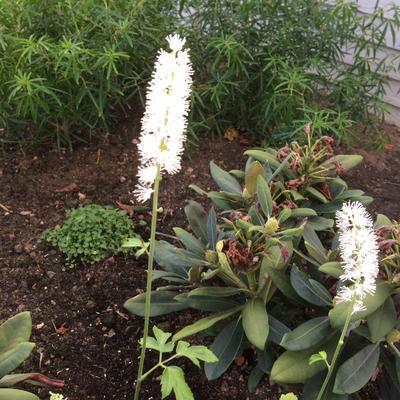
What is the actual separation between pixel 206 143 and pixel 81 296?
1631 mm

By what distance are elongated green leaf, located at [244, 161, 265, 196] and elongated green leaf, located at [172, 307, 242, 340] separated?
58cm

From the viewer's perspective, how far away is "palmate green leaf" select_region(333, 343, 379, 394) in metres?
2.08

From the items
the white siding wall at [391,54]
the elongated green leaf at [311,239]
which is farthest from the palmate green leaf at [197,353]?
the white siding wall at [391,54]

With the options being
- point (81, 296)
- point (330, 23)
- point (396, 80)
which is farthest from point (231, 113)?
point (81, 296)

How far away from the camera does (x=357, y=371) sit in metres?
2.11

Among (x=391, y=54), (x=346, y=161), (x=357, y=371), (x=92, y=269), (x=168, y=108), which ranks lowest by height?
(x=92, y=269)

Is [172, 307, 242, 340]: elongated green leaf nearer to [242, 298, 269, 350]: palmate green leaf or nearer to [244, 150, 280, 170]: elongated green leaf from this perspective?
[242, 298, 269, 350]: palmate green leaf

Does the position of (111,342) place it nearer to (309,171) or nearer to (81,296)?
(81,296)

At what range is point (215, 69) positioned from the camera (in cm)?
361

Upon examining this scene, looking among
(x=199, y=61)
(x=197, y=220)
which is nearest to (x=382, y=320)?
(x=197, y=220)

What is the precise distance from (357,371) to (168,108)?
1.32 metres

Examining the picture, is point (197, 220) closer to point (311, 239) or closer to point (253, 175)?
point (253, 175)

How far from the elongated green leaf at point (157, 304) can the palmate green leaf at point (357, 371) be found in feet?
2.41

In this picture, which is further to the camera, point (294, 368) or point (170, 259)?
point (170, 259)
